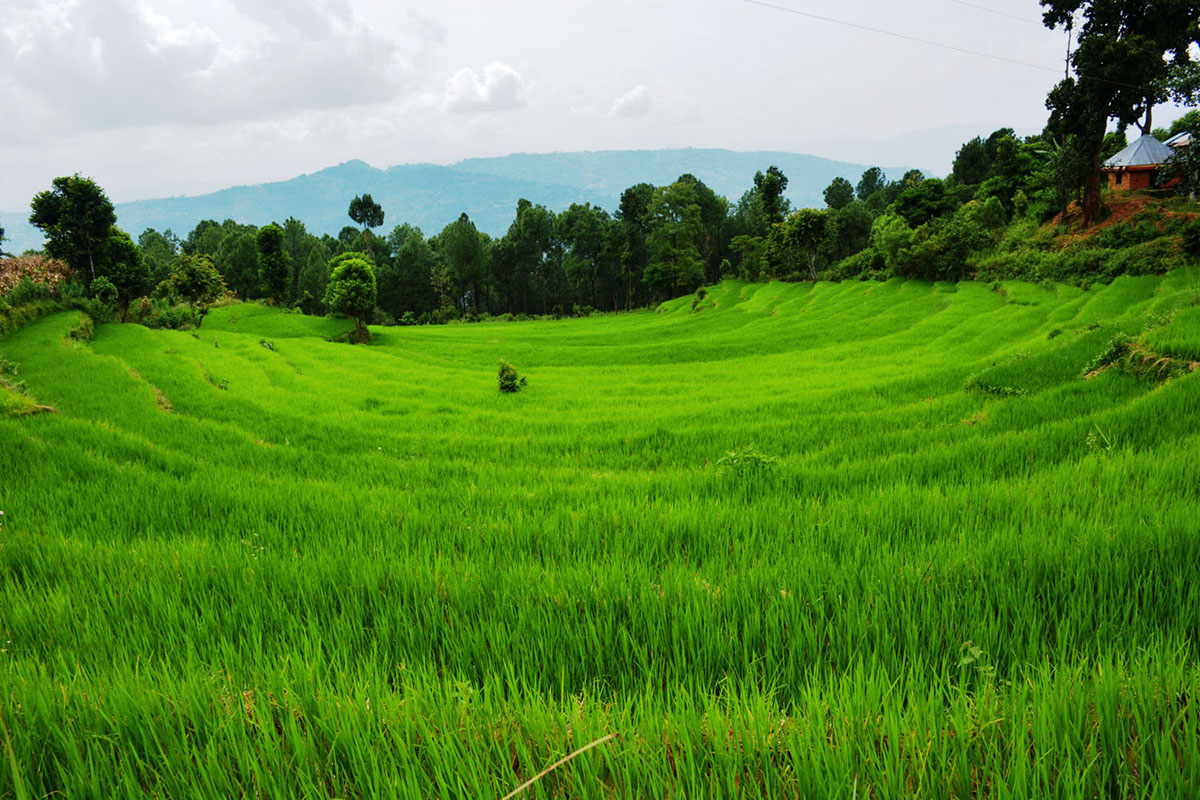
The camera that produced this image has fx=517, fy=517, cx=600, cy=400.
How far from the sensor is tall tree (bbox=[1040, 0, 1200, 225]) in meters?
22.6

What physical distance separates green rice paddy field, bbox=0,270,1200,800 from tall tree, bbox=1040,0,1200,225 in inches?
989

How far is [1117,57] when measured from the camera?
23.0 meters

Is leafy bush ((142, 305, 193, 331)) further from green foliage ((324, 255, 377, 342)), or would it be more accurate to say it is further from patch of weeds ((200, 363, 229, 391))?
patch of weeds ((200, 363, 229, 391))

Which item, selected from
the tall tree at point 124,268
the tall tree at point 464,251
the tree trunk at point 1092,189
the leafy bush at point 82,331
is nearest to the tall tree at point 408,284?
the tall tree at point 464,251

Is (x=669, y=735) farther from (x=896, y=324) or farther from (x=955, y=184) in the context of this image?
(x=955, y=184)

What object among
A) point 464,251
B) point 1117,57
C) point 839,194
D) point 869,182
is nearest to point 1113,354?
point 1117,57

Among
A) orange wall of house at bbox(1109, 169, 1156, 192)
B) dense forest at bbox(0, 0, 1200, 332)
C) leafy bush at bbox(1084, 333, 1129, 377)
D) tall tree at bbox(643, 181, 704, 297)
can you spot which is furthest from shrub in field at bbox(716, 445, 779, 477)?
tall tree at bbox(643, 181, 704, 297)

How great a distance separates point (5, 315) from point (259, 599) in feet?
90.9

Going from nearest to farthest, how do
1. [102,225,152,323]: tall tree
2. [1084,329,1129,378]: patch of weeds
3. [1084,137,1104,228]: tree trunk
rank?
1. [1084,329,1129,378]: patch of weeds
2. [1084,137,1104,228]: tree trunk
3. [102,225,152,323]: tall tree

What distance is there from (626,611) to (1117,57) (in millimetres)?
34824

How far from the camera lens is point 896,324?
26219mm

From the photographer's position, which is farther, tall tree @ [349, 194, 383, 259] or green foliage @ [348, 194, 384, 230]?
green foliage @ [348, 194, 384, 230]

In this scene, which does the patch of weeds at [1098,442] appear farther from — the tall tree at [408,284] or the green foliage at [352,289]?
the tall tree at [408,284]

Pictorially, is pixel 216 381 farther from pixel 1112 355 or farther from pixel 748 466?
pixel 1112 355
